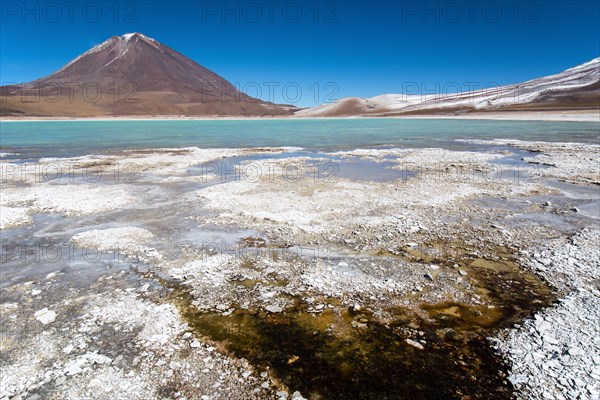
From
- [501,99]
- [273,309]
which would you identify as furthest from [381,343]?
[501,99]

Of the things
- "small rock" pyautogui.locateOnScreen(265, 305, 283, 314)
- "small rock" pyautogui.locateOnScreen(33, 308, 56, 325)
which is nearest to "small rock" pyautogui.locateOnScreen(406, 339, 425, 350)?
"small rock" pyautogui.locateOnScreen(265, 305, 283, 314)

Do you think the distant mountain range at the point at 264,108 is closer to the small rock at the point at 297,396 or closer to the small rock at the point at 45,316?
the small rock at the point at 297,396

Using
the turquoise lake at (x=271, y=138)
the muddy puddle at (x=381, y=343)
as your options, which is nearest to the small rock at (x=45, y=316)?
the muddy puddle at (x=381, y=343)

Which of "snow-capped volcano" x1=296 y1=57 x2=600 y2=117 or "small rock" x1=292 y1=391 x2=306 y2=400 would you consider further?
"snow-capped volcano" x1=296 y1=57 x2=600 y2=117

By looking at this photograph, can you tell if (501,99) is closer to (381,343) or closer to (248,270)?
(248,270)

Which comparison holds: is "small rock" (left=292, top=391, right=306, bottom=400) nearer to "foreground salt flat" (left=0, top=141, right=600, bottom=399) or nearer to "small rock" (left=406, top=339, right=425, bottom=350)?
"foreground salt flat" (left=0, top=141, right=600, bottom=399)

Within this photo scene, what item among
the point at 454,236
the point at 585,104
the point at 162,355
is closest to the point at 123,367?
the point at 162,355
